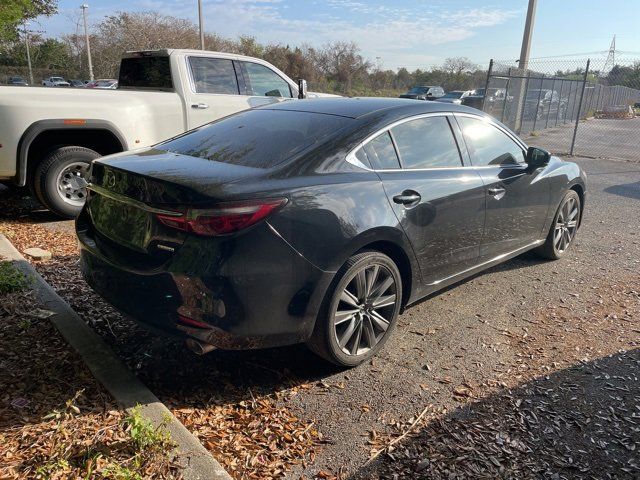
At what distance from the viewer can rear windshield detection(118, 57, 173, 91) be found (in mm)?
7086

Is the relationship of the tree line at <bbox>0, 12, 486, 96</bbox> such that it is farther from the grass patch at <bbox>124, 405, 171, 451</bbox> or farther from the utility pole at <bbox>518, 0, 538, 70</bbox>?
the grass patch at <bbox>124, 405, 171, 451</bbox>

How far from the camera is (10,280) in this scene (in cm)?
386

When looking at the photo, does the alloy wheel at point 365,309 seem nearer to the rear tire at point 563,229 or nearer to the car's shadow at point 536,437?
the car's shadow at point 536,437

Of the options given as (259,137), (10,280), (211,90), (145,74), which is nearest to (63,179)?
(145,74)

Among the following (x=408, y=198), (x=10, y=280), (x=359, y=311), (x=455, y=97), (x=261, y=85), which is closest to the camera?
(x=359, y=311)

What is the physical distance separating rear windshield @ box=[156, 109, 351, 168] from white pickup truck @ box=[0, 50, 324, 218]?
236 centimetres

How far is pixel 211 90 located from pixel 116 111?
5.16ft

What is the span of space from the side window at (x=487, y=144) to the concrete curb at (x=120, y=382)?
114 inches

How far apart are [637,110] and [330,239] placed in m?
45.9

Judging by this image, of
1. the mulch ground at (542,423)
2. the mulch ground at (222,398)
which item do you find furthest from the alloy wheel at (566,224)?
the mulch ground at (222,398)

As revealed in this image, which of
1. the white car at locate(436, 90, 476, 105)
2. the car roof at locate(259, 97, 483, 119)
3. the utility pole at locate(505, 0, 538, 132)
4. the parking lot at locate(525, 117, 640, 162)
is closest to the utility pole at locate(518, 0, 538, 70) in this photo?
the utility pole at locate(505, 0, 538, 132)

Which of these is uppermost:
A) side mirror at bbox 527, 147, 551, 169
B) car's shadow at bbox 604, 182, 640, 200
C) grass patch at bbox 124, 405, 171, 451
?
side mirror at bbox 527, 147, 551, 169

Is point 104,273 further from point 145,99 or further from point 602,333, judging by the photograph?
point 145,99

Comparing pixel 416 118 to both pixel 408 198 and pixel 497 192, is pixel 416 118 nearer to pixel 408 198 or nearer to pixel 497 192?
pixel 408 198
